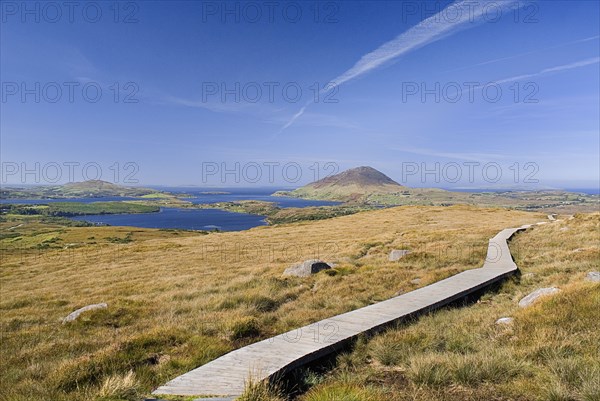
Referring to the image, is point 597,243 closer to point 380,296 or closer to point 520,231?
point 520,231

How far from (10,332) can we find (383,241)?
26.4m

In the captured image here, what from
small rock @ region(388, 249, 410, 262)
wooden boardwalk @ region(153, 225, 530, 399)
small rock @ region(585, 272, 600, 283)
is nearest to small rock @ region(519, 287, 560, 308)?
wooden boardwalk @ region(153, 225, 530, 399)

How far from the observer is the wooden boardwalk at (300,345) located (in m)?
5.89

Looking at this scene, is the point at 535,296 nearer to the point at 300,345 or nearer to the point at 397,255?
the point at 300,345

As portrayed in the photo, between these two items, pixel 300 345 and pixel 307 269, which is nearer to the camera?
pixel 300 345

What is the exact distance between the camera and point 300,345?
7.65 metres

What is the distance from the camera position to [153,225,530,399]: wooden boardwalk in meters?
5.89

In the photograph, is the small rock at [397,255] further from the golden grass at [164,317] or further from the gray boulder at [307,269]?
the gray boulder at [307,269]

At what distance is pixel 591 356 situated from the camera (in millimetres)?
5938

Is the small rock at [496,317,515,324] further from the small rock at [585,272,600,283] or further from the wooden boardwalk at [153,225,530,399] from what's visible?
the small rock at [585,272,600,283]

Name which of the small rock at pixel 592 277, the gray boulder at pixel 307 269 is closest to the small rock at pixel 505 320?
the small rock at pixel 592 277

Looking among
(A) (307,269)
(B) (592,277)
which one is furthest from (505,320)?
(A) (307,269)

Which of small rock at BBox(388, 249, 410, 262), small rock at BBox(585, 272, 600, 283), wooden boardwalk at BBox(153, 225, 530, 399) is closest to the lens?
wooden boardwalk at BBox(153, 225, 530, 399)

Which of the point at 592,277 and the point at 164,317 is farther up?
the point at 592,277
